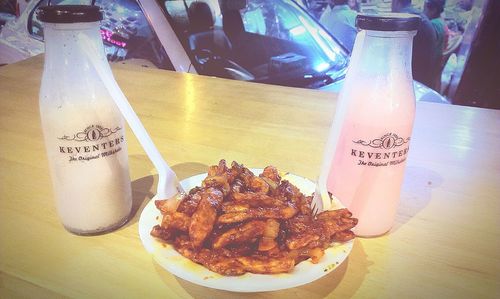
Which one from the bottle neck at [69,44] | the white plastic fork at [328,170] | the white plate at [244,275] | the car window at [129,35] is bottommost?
the car window at [129,35]

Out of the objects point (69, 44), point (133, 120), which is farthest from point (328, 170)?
point (69, 44)

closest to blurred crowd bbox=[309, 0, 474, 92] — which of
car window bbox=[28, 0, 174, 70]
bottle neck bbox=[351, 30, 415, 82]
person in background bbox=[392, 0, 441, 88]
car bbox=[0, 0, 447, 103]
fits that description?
person in background bbox=[392, 0, 441, 88]

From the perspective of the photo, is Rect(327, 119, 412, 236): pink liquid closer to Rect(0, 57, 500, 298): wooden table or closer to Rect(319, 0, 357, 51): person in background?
Rect(0, 57, 500, 298): wooden table

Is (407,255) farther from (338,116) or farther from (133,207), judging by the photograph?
(133,207)

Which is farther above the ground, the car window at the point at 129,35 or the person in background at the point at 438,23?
the person in background at the point at 438,23

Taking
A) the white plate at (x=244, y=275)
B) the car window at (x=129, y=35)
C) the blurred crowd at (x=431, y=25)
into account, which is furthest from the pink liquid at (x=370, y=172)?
the car window at (x=129, y=35)

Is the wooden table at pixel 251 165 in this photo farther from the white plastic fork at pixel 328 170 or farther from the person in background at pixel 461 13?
the person in background at pixel 461 13
